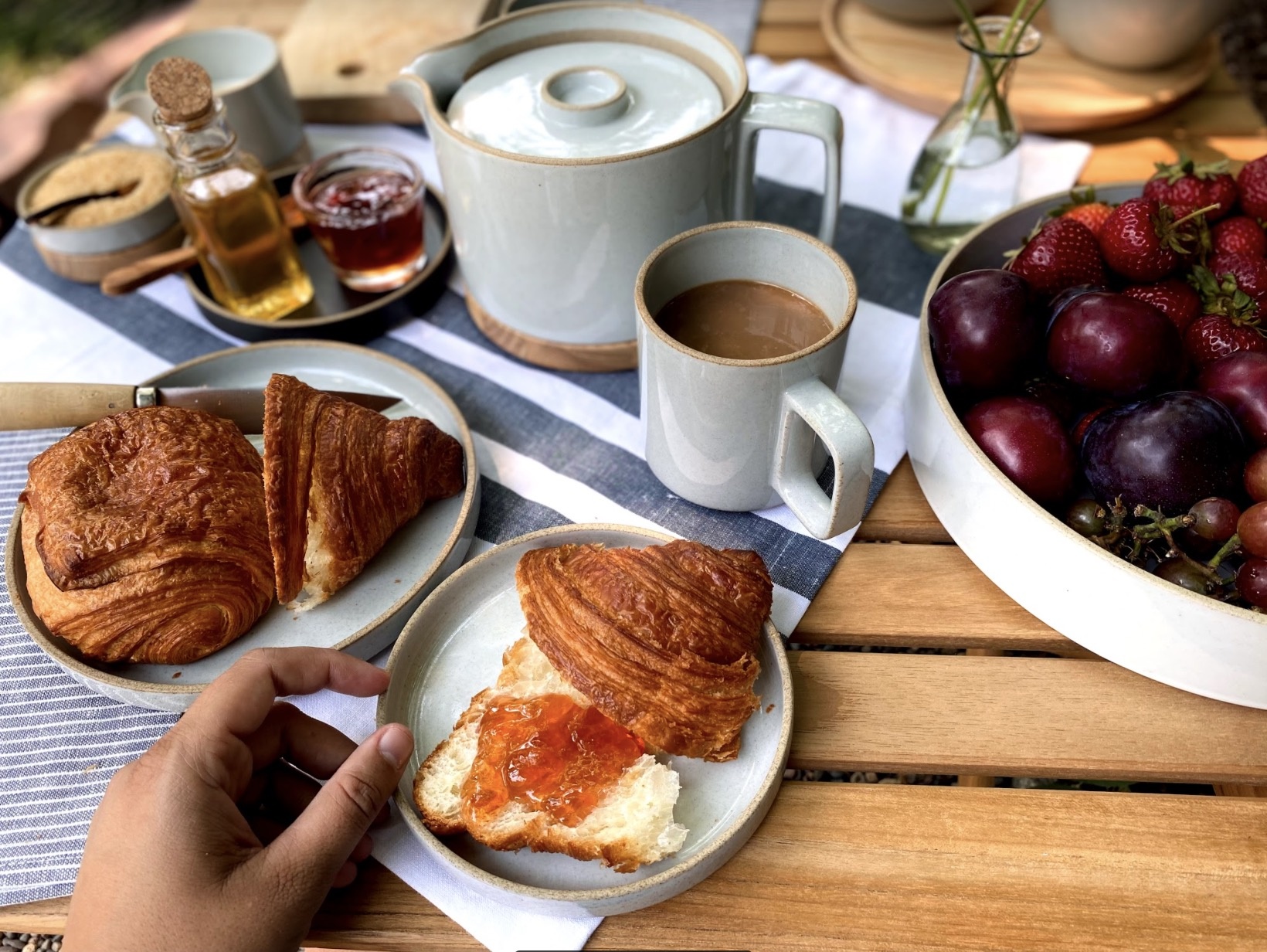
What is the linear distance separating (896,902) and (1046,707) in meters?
0.24

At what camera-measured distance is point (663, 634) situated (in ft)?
2.64

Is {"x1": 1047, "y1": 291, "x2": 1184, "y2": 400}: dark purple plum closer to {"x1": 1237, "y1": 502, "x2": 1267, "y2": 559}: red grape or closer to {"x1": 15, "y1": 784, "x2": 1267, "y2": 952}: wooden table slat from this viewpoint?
{"x1": 1237, "y1": 502, "x2": 1267, "y2": 559}: red grape

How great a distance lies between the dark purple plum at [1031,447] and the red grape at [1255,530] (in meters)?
0.15

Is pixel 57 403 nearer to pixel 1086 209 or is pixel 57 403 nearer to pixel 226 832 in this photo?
pixel 226 832

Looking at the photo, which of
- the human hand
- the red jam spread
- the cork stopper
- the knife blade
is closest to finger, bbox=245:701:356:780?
the human hand

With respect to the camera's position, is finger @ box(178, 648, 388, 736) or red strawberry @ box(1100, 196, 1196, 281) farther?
red strawberry @ box(1100, 196, 1196, 281)

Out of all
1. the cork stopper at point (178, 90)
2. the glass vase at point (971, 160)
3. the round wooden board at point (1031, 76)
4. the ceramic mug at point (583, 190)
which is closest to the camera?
the ceramic mug at point (583, 190)

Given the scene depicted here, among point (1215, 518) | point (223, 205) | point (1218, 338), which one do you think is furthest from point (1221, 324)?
point (223, 205)

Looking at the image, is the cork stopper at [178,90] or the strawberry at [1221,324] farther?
the cork stopper at [178,90]

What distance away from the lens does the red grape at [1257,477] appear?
0.83m

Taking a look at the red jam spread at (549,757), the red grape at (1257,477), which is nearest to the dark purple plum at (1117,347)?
the red grape at (1257,477)

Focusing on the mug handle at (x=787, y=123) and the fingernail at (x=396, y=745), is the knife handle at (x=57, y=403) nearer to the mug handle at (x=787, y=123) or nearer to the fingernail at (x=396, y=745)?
the fingernail at (x=396, y=745)

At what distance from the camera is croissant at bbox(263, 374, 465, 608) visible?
2.93 ft

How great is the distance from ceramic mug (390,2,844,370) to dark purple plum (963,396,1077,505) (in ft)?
1.14
